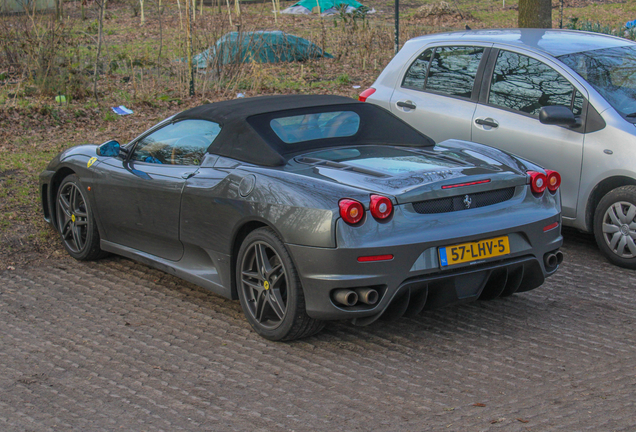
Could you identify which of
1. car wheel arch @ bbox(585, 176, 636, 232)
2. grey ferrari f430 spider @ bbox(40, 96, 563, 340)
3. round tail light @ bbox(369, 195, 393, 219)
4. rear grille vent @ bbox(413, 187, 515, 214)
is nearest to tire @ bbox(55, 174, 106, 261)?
grey ferrari f430 spider @ bbox(40, 96, 563, 340)

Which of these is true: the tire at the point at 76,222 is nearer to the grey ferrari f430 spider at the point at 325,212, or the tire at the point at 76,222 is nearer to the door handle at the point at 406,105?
the grey ferrari f430 spider at the point at 325,212

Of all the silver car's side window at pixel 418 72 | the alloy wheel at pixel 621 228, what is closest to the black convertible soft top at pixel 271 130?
the alloy wheel at pixel 621 228

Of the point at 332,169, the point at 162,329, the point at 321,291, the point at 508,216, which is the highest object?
the point at 332,169

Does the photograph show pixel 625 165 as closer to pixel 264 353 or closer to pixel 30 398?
pixel 264 353

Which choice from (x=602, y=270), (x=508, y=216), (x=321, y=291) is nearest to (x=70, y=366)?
(x=321, y=291)

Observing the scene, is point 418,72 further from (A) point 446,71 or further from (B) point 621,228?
(B) point 621,228

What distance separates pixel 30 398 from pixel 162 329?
114cm

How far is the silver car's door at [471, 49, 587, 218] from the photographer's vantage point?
6.15 metres

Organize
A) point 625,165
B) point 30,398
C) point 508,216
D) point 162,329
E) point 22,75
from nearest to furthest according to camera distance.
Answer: point 30,398
point 508,216
point 162,329
point 625,165
point 22,75

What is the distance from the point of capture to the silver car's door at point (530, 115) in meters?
6.15

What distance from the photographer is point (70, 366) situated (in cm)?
433

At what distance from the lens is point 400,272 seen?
13.5ft

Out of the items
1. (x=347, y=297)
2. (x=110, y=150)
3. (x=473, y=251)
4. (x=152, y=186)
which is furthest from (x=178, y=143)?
(x=473, y=251)

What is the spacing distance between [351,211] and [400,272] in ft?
1.48
